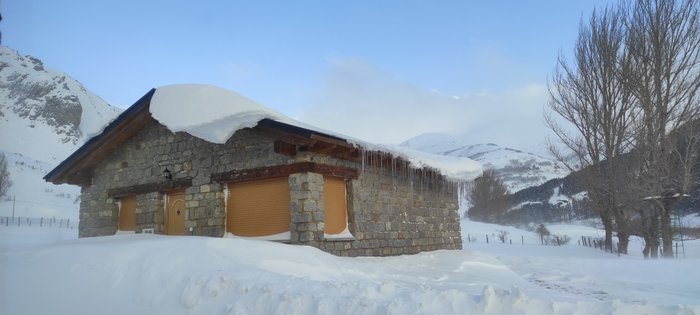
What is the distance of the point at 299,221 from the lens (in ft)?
28.4

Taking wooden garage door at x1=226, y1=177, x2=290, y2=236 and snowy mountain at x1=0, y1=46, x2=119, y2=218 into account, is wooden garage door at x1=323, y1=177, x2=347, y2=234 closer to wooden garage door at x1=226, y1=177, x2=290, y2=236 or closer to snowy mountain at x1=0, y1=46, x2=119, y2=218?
wooden garage door at x1=226, y1=177, x2=290, y2=236

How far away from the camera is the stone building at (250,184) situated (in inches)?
347

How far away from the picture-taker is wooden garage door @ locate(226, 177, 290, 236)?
30.1 ft

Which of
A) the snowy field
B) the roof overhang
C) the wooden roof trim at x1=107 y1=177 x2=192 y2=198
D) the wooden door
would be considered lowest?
the snowy field

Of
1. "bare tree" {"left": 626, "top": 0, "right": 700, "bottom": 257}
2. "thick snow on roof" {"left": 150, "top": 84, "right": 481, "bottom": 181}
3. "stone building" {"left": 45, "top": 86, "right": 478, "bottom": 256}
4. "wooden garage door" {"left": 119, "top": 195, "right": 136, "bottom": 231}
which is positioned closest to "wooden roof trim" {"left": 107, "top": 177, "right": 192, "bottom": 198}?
"stone building" {"left": 45, "top": 86, "right": 478, "bottom": 256}

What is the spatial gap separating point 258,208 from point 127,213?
4519mm

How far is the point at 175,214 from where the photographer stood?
1084 centimetres

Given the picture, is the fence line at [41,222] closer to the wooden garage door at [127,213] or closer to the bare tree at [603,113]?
the wooden garage door at [127,213]

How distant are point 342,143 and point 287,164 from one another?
3.78 feet

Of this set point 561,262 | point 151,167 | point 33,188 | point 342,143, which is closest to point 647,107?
point 561,262

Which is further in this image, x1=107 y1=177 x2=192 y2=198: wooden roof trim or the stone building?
x1=107 y1=177 x2=192 y2=198: wooden roof trim

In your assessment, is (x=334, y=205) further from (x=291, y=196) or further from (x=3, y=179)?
(x=3, y=179)

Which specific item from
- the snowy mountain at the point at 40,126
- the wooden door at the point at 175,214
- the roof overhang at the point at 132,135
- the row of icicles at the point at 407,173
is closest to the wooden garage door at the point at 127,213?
the wooden door at the point at 175,214

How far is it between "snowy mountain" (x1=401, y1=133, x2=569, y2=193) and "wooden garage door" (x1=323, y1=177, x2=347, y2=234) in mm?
42737
